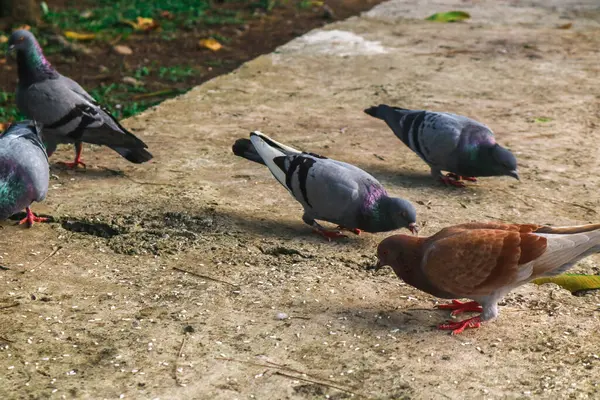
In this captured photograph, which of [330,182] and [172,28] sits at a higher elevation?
[330,182]

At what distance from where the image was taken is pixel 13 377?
2922 mm

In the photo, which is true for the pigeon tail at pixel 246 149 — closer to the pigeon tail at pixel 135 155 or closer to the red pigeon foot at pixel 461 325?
the pigeon tail at pixel 135 155

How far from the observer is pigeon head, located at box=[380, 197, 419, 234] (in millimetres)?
4023

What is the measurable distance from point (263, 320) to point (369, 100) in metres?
3.67

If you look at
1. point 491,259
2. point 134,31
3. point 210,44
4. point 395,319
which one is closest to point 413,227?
point 395,319

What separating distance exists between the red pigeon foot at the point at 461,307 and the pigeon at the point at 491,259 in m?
0.14

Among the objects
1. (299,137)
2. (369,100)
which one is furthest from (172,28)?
(299,137)

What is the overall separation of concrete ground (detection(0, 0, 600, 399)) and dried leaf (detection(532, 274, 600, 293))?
44 millimetres

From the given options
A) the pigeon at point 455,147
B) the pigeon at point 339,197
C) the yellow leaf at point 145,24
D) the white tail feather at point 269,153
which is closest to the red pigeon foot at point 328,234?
the pigeon at point 339,197

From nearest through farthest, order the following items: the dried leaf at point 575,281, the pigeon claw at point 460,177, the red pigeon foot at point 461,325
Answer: the red pigeon foot at point 461,325
the dried leaf at point 575,281
the pigeon claw at point 460,177

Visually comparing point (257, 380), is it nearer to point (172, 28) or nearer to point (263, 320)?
point (263, 320)

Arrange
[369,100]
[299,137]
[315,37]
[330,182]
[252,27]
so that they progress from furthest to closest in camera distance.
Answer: [252,27] < [315,37] < [369,100] < [299,137] < [330,182]

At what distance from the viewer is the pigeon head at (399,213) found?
4.02 meters

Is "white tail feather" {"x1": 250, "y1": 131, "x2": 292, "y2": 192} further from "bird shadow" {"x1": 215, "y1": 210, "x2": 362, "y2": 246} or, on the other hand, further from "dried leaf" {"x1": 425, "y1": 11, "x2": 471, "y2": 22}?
"dried leaf" {"x1": 425, "y1": 11, "x2": 471, "y2": 22}
